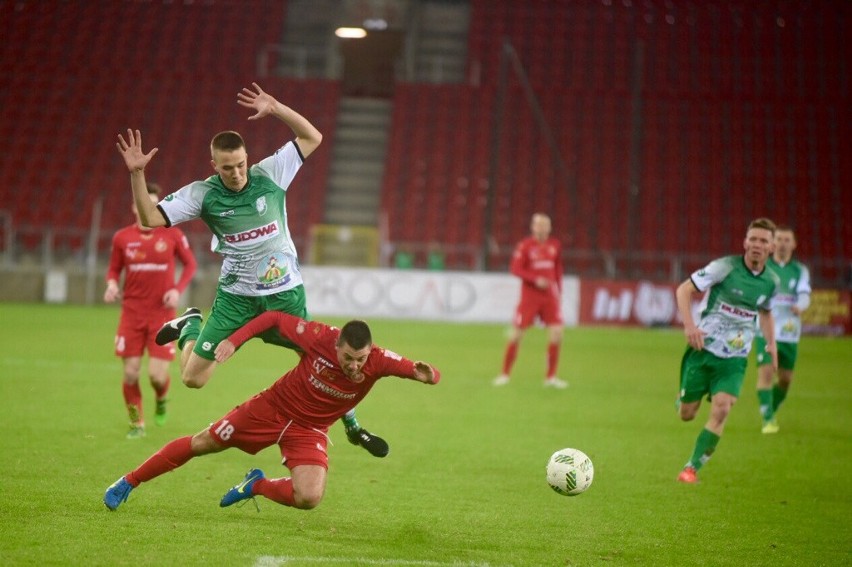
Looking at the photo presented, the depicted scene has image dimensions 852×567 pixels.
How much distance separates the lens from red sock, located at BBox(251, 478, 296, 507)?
618 centimetres

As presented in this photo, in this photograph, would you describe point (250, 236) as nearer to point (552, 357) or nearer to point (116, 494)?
point (116, 494)

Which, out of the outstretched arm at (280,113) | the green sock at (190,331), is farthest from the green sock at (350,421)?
the outstretched arm at (280,113)

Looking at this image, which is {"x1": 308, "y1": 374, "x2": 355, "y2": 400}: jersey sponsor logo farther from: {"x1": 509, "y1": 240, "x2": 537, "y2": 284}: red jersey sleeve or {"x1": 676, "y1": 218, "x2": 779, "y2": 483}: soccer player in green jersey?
{"x1": 509, "y1": 240, "x2": 537, "y2": 284}: red jersey sleeve

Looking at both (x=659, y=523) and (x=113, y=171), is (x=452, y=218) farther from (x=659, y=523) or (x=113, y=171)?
(x=659, y=523)

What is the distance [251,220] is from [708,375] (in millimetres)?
4036

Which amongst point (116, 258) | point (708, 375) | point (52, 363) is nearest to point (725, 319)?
point (708, 375)

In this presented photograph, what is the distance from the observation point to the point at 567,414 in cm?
1184

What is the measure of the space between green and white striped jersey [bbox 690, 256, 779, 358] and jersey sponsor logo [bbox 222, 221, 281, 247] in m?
3.51

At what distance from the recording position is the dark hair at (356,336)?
5832mm

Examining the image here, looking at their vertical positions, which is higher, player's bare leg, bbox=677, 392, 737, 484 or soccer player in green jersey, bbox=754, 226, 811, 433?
soccer player in green jersey, bbox=754, 226, 811, 433

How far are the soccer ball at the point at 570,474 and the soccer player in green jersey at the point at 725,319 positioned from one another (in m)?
1.72

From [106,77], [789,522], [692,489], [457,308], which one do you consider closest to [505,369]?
[692,489]

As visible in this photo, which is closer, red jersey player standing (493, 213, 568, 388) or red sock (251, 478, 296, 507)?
red sock (251, 478, 296, 507)

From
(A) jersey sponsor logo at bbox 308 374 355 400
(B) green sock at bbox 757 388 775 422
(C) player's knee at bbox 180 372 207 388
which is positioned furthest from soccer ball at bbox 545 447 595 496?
(B) green sock at bbox 757 388 775 422
